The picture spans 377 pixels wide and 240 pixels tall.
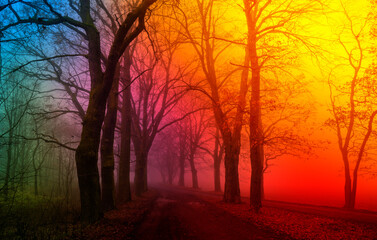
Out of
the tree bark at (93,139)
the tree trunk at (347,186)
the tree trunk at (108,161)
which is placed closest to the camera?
the tree bark at (93,139)

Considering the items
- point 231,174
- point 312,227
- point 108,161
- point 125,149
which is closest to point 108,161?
point 108,161

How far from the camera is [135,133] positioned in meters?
22.8

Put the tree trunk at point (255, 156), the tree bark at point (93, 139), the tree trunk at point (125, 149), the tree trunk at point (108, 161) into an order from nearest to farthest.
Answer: the tree bark at point (93, 139), the tree trunk at point (255, 156), the tree trunk at point (108, 161), the tree trunk at point (125, 149)

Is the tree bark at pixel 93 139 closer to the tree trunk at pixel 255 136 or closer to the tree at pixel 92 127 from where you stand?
the tree at pixel 92 127

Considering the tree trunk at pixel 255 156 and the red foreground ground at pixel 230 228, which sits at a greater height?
the tree trunk at pixel 255 156

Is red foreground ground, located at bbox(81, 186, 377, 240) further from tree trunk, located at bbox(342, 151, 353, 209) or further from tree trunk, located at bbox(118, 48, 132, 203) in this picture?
tree trunk, located at bbox(342, 151, 353, 209)

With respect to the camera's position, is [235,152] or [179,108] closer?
[235,152]

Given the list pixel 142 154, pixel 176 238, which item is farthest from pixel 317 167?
pixel 176 238

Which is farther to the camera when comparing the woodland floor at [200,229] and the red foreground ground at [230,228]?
the red foreground ground at [230,228]

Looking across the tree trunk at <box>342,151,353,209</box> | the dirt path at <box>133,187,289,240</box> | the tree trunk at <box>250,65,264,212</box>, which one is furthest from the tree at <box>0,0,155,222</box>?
the tree trunk at <box>342,151,353,209</box>

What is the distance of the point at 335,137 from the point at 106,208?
65.8ft

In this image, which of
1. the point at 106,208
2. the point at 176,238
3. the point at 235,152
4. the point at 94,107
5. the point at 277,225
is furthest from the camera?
the point at 235,152

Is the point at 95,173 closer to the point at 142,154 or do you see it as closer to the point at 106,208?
the point at 106,208

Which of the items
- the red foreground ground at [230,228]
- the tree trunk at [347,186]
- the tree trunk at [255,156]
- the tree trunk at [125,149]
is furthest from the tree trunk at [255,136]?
the tree trunk at [347,186]
